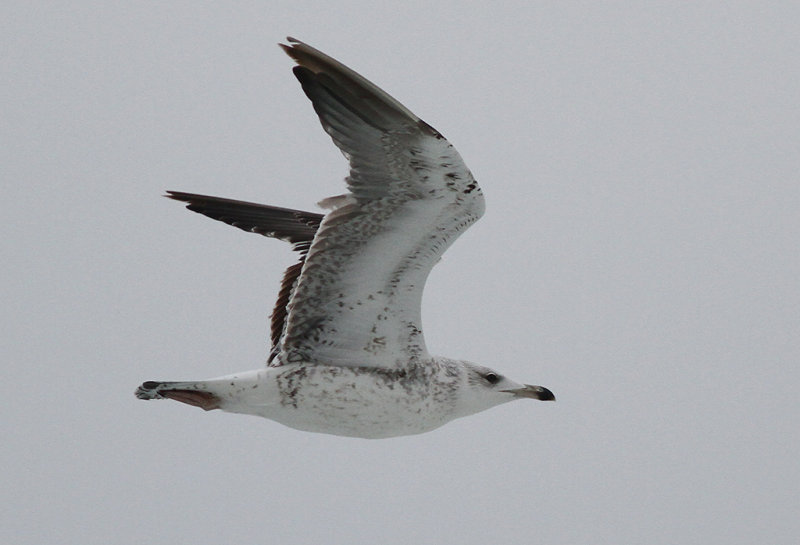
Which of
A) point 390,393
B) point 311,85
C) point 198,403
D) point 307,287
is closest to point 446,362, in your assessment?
point 390,393

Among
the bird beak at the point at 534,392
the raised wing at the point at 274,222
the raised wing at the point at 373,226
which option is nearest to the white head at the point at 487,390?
the bird beak at the point at 534,392

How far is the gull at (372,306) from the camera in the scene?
7.07 meters

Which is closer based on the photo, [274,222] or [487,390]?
[487,390]

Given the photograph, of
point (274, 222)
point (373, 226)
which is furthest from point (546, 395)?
point (274, 222)

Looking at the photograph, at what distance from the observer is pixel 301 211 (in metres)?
9.50

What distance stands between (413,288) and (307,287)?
726mm

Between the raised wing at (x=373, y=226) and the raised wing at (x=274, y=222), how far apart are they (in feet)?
2.67

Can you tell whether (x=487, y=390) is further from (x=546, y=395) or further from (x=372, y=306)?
(x=372, y=306)

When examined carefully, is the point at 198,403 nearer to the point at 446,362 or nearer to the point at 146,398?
the point at 146,398

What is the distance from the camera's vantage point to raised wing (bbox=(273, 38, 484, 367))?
6938 millimetres

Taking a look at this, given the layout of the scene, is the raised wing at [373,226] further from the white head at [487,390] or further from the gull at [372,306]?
the white head at [487,390]

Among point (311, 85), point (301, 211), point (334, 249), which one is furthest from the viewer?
point (301, 211)

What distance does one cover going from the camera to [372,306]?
314 inches

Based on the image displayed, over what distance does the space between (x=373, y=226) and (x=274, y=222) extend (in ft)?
6.65
